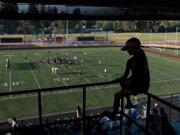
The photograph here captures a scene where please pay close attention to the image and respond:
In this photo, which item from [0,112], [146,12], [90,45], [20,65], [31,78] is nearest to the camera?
[146,12]

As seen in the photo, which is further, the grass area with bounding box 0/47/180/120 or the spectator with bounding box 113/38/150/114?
the grass area with bounding box 0/47/180/120

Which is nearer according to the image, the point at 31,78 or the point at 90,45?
the point at 31,78

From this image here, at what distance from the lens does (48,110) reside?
63.7ft

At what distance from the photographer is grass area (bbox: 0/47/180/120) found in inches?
808

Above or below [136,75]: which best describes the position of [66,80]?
below

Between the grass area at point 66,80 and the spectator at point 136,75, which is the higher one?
the spectator at point 136,75

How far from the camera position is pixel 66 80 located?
2805 cm

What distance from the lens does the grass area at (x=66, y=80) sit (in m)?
20.5

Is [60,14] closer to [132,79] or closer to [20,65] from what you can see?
[132,79]

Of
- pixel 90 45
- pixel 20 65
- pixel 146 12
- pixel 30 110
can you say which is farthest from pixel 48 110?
pixel 90 45

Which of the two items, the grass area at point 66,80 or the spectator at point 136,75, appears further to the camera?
the grass area at point 66,80

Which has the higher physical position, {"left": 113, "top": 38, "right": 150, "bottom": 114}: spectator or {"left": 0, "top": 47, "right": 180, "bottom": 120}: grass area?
{"left": 113, "top": 38, "right": 150, "bottom": 114}: spectator

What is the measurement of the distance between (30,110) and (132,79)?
16322 mm

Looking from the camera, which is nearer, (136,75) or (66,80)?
(136,75)
